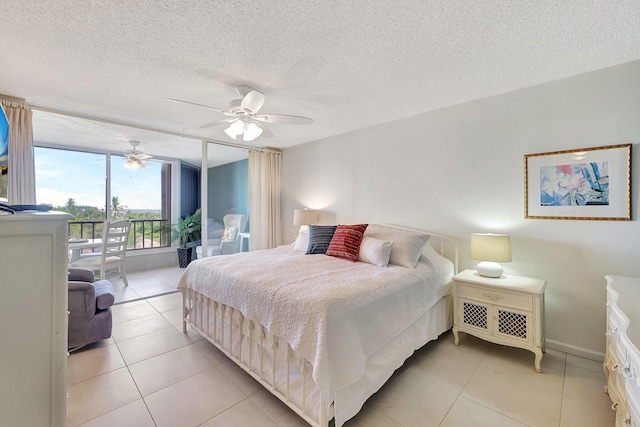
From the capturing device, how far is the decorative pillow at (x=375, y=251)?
2.55m

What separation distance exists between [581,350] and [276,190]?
441cm

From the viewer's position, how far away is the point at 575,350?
233 cm

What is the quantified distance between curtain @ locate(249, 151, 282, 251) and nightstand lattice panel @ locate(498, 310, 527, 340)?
3.57 metres

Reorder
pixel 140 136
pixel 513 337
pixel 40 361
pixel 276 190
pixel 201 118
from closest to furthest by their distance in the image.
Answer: pixel 40 361 < pixel 513 337 < pixel 201 118 < pixel 140 136 < pixel 276 190

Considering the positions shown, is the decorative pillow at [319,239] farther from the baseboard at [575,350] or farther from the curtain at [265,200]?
the baseboard at [575,350]

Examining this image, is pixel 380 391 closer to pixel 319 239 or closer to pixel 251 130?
pixel 319 239

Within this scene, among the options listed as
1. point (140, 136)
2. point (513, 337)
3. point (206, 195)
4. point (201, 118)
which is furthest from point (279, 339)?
point (140, 136)

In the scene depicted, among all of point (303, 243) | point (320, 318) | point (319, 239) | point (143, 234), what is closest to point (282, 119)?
point (319, 239)

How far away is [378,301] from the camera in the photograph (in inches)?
70.8

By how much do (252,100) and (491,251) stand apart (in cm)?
247

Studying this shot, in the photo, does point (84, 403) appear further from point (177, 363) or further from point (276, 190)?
point (276, 190)

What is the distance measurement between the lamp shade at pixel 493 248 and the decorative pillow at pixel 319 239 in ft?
4.99

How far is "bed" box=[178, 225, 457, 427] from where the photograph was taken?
1494mm

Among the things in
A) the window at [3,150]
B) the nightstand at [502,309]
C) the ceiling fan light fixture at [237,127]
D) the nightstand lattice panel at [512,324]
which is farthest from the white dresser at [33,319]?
the nightstand lattice panel at [512,324]
